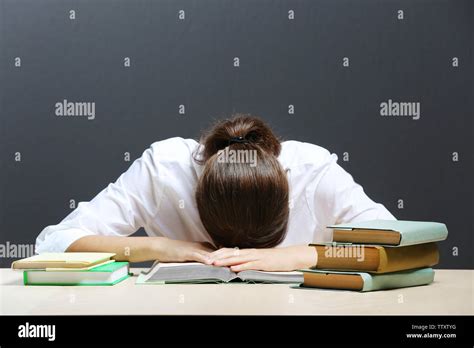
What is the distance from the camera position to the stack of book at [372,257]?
132cm

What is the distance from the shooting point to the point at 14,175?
383 cm

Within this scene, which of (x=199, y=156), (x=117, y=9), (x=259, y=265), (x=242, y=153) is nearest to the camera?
(x=259, y=265)

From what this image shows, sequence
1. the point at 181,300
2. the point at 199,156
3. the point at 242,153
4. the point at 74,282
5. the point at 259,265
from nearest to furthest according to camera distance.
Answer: the point at 181,300, the point at 74,282, the point at 259,265, the point at 242,153, the point at 199,156

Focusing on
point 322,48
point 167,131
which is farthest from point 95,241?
point 322,48

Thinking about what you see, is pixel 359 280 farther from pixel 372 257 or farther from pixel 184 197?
pixel 184 197

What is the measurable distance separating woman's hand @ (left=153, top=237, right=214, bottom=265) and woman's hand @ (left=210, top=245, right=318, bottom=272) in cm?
7

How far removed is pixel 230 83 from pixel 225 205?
7.17ft

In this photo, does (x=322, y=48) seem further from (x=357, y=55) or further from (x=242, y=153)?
(x=242, y=153)

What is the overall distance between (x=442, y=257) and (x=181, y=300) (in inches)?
116

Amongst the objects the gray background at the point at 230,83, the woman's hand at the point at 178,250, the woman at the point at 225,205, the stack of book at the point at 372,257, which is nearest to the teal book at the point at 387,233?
the stack of book at the point at 372,257

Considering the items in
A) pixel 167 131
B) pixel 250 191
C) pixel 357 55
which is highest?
pixel 357 55

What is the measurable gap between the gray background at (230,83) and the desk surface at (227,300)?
2.37 meters

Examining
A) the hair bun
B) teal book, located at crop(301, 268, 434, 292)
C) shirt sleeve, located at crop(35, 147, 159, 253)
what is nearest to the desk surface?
teal book, located at crop(301, 268, 434, 292)

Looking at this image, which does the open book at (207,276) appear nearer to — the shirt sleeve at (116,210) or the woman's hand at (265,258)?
the woman's hand at (265,258)
